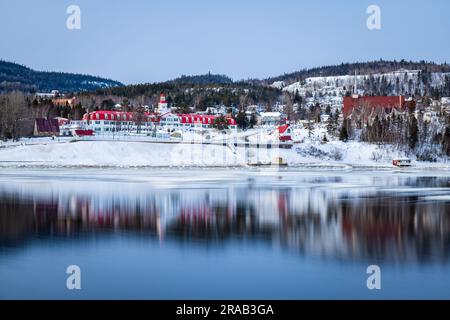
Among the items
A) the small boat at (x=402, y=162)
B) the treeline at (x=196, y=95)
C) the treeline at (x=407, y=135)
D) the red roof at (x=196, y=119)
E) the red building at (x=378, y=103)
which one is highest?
the treeline at (x=196, y=95)

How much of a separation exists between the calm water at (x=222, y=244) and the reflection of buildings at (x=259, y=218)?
0.04 meters

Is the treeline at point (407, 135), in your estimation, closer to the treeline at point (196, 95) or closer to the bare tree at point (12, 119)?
the bare tree at point (12, 119)

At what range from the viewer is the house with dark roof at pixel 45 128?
82.4m

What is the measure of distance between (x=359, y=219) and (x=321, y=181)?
751 inches

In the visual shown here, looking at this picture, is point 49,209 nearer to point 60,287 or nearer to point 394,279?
point 60,287

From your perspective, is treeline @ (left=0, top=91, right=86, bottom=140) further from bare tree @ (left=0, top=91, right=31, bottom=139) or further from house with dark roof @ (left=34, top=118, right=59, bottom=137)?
house with dark roof @ (left=34, top=118, right=59, bottom=137)

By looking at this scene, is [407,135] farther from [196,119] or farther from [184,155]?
[196,119]

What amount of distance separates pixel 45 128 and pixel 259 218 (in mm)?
65405

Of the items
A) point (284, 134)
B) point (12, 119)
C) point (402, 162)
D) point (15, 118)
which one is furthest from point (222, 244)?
point (284, 134)

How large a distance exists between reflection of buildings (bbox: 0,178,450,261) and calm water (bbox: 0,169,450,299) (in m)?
0.04

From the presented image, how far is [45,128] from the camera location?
3297 inches

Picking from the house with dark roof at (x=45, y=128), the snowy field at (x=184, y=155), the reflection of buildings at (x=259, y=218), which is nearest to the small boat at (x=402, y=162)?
the snowy field at (x=184, y=155)

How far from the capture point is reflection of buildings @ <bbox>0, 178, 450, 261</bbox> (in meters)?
18.2

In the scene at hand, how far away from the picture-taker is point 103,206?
26.0 metres
